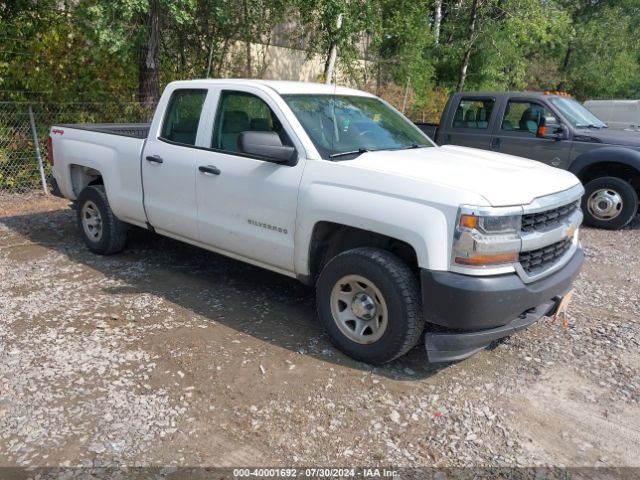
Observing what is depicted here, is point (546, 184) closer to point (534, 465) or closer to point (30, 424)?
point (534, 465)

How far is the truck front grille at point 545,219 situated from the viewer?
3543mm

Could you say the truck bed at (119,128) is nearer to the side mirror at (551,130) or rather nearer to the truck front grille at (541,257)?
the truck front grille at (541,257)

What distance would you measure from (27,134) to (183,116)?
4.78 meters

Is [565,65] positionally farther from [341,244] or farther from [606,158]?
[341,244]

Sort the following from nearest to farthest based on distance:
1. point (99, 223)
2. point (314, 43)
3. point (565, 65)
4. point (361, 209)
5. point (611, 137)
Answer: point (361, 209), point (99, 223), point (611, 137), point (314, 43), point (565, 65)

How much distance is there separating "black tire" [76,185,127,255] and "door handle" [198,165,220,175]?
1715 mm

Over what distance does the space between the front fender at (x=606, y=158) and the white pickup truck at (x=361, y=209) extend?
3.91m

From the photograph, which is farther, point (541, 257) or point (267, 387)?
point (541, 257)

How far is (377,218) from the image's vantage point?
11.9 ft

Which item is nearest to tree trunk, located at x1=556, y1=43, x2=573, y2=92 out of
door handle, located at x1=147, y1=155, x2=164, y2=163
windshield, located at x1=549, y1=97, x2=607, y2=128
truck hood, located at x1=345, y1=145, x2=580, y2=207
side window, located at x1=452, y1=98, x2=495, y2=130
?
windshield, located at x1=549, y1=97, x2=607, y2=128

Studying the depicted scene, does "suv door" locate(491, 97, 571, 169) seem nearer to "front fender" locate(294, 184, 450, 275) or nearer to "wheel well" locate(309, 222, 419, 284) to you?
"wheel well" locate(309, 222, 419, 284)

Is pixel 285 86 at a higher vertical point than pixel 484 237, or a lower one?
higher

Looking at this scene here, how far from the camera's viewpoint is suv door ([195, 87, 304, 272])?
4.21 meters

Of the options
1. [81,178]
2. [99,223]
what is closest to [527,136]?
[99,223]
